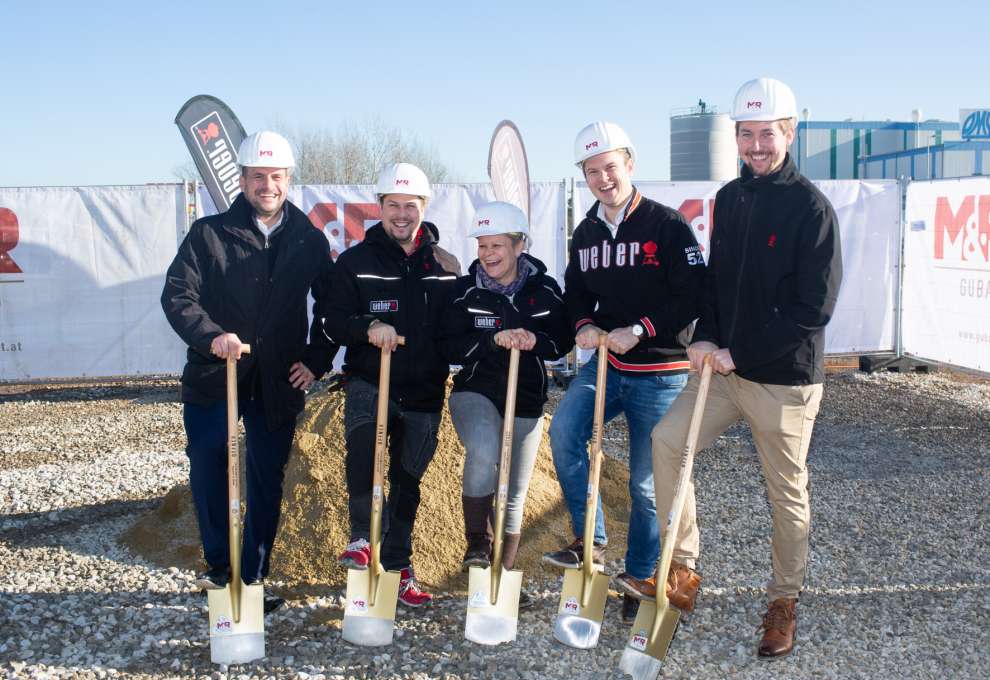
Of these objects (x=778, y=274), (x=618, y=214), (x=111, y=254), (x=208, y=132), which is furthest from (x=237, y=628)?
(x=111, y=254)

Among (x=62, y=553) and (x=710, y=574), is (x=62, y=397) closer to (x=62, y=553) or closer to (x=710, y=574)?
(x=62, y=553)

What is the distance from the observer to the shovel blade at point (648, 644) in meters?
3.74

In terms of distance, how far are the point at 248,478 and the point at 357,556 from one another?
0.72 metres

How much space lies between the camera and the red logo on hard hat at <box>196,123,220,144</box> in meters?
7.57

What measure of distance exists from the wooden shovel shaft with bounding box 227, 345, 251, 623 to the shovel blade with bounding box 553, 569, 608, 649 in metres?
1.41

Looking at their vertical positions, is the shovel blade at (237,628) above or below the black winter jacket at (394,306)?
below

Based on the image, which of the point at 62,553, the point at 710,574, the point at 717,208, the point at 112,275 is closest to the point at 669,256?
the point at 717,208

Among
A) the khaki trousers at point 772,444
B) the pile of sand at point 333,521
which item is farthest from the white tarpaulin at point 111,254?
the khaki trousers at point 772,444

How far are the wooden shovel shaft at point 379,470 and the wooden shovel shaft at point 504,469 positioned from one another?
0.52m

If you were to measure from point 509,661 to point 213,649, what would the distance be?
1263mm

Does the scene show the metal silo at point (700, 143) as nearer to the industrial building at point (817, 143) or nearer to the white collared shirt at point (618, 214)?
the industrial building at point (817, 143)

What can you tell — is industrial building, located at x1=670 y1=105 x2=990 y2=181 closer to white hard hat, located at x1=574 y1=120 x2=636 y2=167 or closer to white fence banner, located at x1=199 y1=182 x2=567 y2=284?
white fence banner, located at x1=199 y1=182 x2=567 y2=284

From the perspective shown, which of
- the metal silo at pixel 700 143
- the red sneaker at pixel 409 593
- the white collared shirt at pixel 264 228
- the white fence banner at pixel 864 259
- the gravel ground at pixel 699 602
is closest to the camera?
the gravel ground at pixel 699 602

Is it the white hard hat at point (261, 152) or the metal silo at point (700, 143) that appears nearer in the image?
the white hard hat at point (261, 152)
